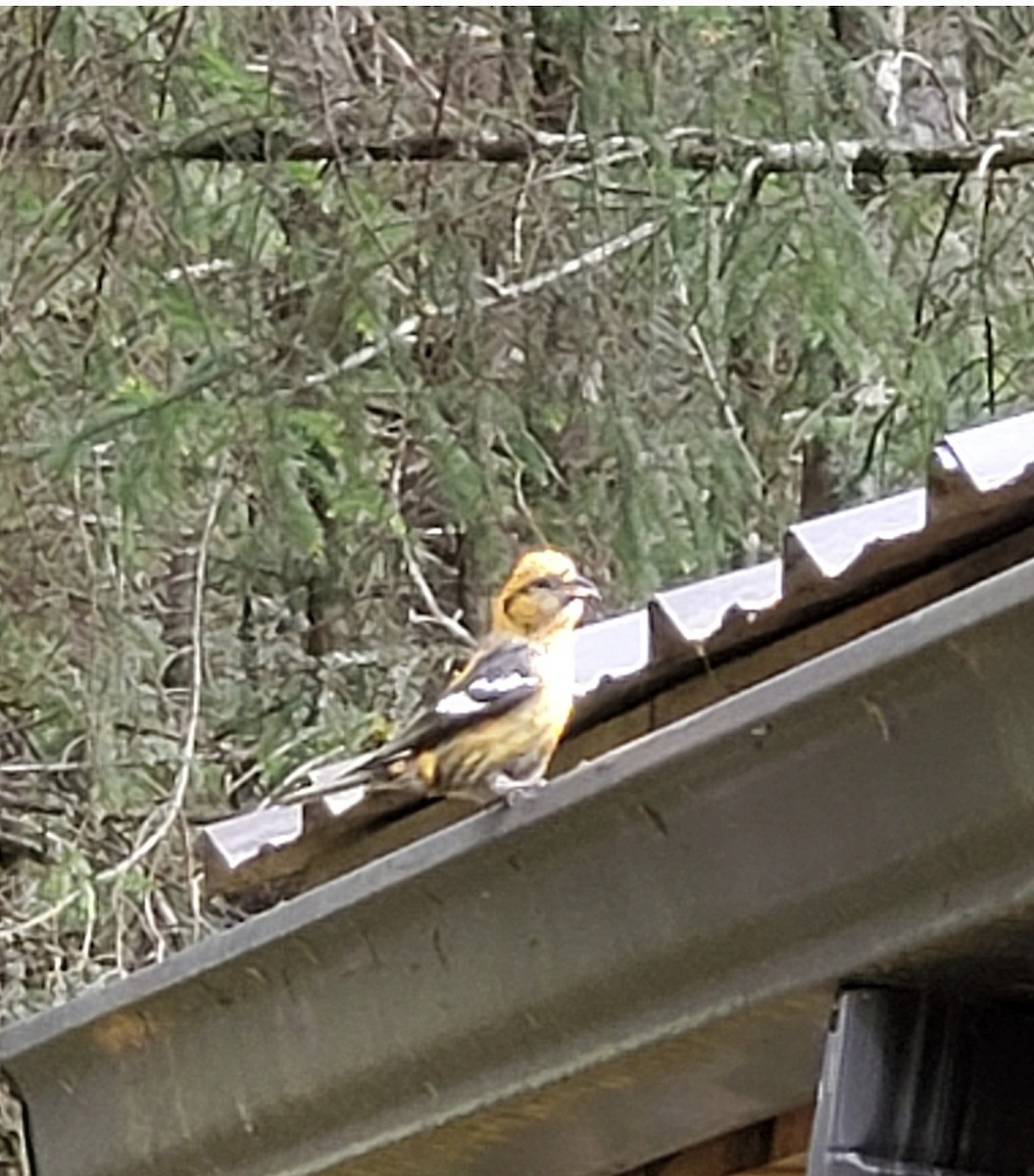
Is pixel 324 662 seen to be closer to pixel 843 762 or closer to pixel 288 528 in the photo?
pixel 288 528

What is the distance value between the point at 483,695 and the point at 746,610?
2.80 feet

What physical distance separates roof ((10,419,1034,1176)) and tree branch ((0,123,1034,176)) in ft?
11.1

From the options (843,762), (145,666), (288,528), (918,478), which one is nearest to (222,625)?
(145,666)

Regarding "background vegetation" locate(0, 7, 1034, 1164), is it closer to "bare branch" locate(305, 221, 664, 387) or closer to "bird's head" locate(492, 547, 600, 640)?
"bare branch" locate(305, 221, 664, 387)

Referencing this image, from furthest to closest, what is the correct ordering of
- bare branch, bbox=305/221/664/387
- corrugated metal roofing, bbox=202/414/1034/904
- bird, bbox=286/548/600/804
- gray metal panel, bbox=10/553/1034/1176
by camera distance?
bare branch, bbox=305/221/664/387
bird, bbox=286/548/600/804
corrugated metal roofing, bbox=202/414/1034/904
gray metal panel, bbox=10/553/1034/1176

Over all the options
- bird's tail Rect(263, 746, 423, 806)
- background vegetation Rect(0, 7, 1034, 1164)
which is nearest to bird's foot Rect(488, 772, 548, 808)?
bird's tail Rect(263, 746, 423, 806)

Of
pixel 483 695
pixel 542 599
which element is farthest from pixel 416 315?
pixel 483 695

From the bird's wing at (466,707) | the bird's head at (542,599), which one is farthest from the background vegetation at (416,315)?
the bird's wing at (466,707)

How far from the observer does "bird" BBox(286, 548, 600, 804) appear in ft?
8.55

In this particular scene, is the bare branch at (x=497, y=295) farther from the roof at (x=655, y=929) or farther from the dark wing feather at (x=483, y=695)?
the roof at (x=655, y=929)

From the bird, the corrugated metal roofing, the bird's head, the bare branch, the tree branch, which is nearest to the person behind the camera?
the corrugated metal roofing

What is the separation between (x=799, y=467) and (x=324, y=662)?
61.1 inches

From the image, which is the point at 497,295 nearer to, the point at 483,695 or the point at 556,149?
the point at 556,149

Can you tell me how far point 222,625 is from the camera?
784 centimetres
